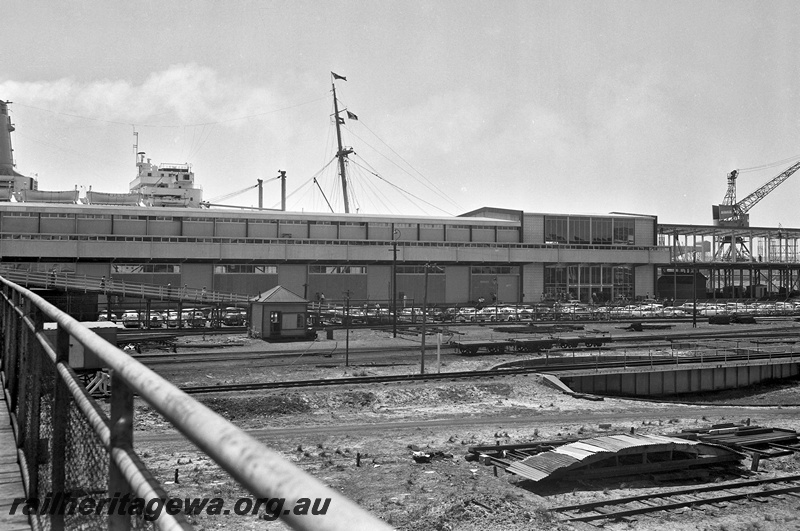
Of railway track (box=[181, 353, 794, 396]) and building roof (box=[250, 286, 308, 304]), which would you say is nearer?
railway track (box=[181, 353, 794, 396])

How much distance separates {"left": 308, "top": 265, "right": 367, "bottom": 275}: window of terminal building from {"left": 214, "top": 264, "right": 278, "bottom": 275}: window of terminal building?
4082 mm

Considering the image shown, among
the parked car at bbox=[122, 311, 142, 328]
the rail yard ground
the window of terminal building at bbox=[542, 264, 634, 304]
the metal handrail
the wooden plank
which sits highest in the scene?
the window of terminal building at bbox=[542, 264, 634, 304]

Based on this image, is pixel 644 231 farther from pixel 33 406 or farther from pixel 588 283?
pixel 33 406

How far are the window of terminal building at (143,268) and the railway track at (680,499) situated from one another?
56.0 metres

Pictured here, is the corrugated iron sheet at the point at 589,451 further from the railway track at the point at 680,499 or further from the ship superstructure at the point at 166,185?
the ship superstructure at the point at 166,185

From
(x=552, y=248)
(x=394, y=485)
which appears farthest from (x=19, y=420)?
(x=552, y=248)

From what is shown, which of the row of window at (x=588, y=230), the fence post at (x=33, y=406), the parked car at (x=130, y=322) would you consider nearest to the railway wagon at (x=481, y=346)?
the parked car at (x=130, y=322)

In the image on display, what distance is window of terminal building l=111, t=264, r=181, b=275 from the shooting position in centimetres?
6438

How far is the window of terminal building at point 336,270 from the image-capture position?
235 ft

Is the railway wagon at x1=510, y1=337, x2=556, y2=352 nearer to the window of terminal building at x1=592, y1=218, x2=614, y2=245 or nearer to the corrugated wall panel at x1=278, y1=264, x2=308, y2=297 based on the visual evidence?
the corrugated wall panel at x1=278, y1=264, x2=308, y2=297

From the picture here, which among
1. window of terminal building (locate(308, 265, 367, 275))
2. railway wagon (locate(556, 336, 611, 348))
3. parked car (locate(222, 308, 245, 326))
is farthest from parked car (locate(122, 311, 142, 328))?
railway wagon (locate(556, 336, 611, 348))

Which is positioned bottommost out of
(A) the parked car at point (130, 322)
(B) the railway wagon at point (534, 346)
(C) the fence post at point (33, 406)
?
(B) the railway wagon at point (534, 346)

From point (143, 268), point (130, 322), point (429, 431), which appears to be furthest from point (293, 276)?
point (429, 431)

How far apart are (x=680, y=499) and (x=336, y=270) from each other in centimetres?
5610
